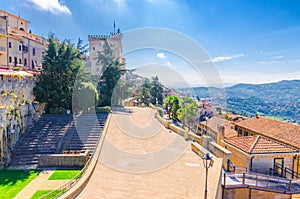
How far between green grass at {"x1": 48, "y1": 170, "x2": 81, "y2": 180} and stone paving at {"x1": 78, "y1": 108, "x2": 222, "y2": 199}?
134 cm

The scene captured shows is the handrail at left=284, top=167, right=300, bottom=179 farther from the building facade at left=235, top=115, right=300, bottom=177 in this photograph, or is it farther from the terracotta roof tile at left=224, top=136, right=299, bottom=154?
the building facade at left=235, top=115, right=300, bottom=177

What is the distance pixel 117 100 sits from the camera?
2845 cm

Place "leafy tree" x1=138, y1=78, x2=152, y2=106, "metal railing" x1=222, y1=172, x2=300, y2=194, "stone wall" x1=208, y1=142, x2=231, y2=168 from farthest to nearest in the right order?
1. "leafy tree" x1=138, y1=78, x2=152, y2=106
2. "stone wall" x1=208, y1=142, x2=231, y2=168
3. "metal railing" x1=222, y1=172, x2=300, y2=194

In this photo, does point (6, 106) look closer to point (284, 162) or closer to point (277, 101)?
point (284, 162)

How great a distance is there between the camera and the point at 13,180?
10.9 m

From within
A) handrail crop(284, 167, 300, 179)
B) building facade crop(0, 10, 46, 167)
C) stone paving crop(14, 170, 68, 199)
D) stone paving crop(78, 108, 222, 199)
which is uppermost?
building facade crop(0, 10, 46, 167)

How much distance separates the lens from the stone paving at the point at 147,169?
8438mm

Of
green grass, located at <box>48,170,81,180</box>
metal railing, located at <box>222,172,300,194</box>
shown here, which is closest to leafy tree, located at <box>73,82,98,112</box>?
green grass, located at <box>48,170,81,180</box>

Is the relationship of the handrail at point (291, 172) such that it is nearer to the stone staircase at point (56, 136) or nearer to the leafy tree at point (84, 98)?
the stone staircase at point (56, 136)

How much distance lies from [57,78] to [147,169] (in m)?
12.7

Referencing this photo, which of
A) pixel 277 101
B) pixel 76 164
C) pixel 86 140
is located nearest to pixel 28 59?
pixel 86 140

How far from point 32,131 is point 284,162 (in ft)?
55.1

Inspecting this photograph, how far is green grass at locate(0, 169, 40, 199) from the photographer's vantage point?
948cm

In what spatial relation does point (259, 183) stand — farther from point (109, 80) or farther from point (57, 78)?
point (109, 80)
